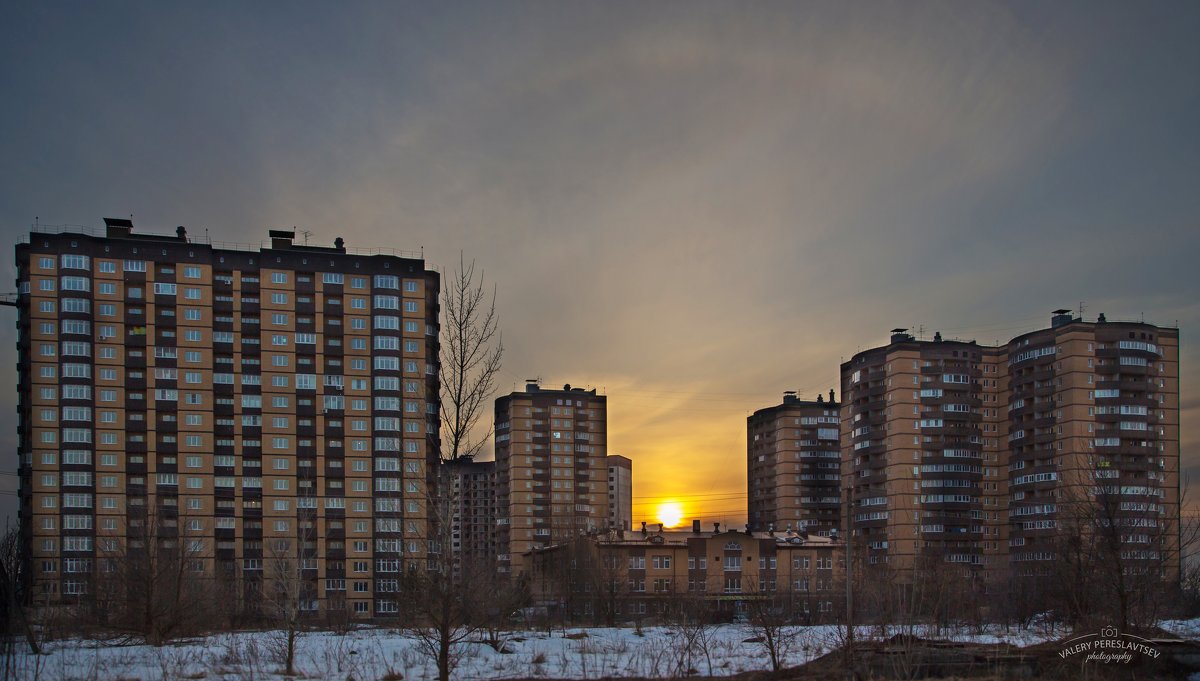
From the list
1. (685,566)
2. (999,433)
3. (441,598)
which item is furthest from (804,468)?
(441,598)

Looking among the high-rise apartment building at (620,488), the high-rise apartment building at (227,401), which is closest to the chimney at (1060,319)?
the high-rise apartment building at (227,401)

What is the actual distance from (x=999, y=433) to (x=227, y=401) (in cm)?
8578

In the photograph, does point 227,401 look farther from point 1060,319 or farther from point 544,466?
point 1060,319

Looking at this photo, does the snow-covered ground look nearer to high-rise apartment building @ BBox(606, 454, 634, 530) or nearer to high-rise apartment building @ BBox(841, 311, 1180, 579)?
high-rise apartment building @ BBox(841, 311, 1180, 579)

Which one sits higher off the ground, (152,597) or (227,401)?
(227,401)

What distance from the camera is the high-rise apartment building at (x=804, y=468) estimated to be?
125750 millimetres

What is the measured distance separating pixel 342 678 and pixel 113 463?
59282mm

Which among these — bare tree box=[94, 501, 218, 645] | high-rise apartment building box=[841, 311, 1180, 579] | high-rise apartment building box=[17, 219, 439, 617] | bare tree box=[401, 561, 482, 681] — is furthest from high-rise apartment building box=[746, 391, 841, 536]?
bare tree box=[401, 561, 482, 681]

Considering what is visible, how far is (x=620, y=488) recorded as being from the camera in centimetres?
18125

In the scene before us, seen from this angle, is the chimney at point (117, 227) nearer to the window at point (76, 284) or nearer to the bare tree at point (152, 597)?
the window at point (76, 284)

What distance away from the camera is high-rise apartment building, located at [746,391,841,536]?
12575cm

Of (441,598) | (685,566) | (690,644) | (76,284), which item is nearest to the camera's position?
(441,598)

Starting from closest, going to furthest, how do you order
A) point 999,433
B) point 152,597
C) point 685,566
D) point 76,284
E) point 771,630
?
point 771,630 → point 152,597 → point 76,284 → point 685,566 → point 999,433

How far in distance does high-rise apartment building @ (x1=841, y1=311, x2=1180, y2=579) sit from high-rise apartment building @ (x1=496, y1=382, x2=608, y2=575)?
3665 cm
